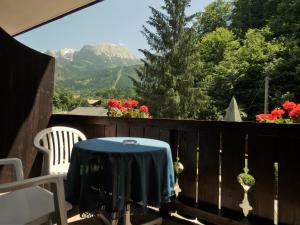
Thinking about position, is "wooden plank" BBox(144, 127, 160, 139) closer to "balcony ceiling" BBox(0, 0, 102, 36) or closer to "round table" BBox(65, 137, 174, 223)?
"round table" BBox(65, 137, 174, 223)

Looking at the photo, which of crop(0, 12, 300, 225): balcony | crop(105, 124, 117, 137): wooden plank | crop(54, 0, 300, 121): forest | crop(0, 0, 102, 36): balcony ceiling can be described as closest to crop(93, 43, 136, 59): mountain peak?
crop(54, 0, 300, 121): forest

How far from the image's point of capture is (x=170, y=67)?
756 inches

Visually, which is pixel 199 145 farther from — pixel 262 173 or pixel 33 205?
pixel 33 205

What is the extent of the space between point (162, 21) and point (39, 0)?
1684cm

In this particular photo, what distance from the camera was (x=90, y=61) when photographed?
7894 cm

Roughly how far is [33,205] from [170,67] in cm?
1816

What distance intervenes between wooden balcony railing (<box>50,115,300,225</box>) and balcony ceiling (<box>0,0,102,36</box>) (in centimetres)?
247

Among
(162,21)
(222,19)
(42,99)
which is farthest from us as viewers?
(222,19)

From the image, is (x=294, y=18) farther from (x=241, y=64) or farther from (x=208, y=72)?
(x=208, y=72)

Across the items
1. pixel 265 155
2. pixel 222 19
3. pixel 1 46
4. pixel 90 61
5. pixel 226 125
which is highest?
pixel 90 61

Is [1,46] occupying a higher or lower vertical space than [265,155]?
higher

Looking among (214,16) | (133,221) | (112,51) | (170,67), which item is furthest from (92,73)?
(112,51)

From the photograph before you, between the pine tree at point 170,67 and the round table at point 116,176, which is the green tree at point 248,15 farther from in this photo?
the round table at point 116,176

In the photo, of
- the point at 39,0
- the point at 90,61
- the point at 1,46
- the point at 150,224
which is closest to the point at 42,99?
the point at 1,46
